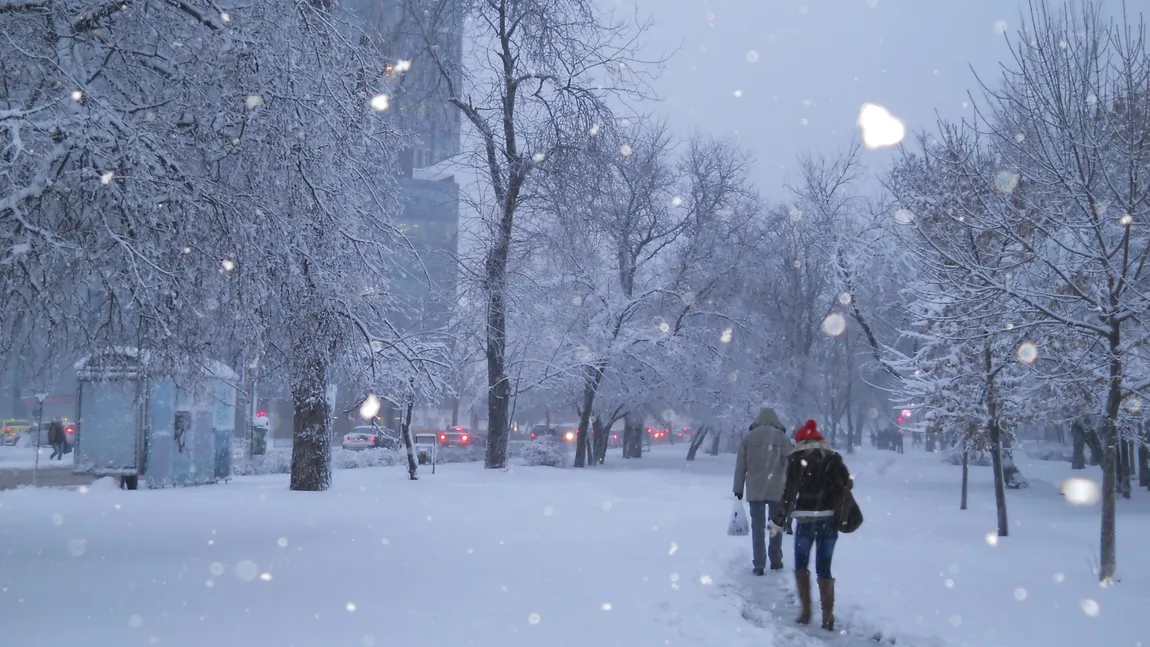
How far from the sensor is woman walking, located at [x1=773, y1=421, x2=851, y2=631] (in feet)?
27.2

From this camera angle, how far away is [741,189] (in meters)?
34.8

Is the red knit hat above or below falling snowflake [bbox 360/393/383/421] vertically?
above

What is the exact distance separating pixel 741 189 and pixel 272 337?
88.6 feet

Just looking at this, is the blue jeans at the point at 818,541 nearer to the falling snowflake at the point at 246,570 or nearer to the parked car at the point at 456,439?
the falling snowflake at the point at 246,570

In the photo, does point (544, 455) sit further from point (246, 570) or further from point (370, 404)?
point (246, 570)

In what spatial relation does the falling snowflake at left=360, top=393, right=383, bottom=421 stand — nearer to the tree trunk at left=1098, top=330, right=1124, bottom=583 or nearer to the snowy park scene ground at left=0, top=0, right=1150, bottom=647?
the snowy park scene ground at left=0, top=0, right=1150, bottom=647

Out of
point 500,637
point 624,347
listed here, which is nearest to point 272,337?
point 500,637

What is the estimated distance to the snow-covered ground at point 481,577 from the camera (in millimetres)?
7047

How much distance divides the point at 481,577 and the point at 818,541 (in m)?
3.20

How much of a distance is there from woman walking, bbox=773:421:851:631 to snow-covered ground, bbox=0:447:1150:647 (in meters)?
0.36

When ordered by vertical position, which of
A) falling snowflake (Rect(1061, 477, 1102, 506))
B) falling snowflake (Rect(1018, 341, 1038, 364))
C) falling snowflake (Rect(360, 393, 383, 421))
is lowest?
falling snowflake (Rect(1061, 477, 1102, 506))

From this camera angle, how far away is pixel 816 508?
834cm

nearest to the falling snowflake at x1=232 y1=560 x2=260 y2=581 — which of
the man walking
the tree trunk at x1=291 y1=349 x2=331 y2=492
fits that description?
the man walking

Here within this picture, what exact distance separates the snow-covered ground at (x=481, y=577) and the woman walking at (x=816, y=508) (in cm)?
36
